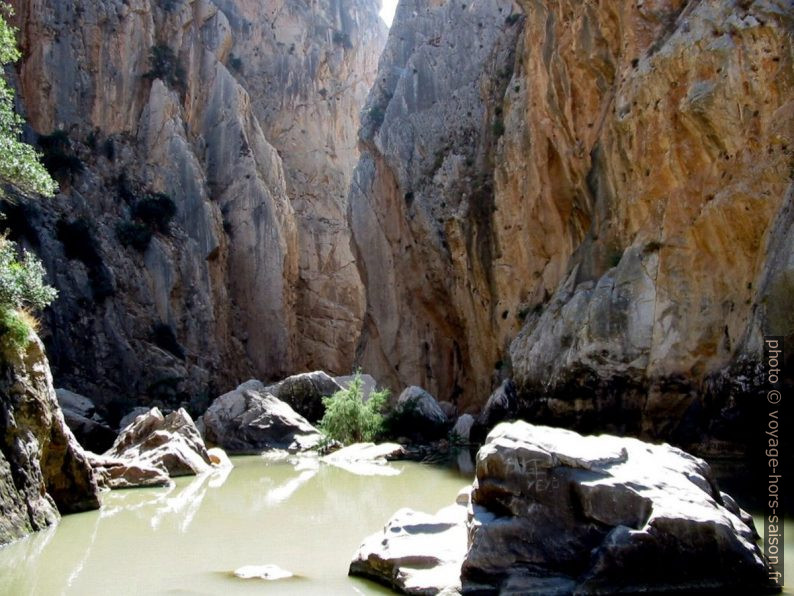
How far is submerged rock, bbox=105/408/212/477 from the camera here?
1923cm

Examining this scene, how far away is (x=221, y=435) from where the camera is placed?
28.3m

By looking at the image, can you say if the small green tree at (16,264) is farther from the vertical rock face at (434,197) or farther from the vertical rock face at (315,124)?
the vertical rock face at (315,124)

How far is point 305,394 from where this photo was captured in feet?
110

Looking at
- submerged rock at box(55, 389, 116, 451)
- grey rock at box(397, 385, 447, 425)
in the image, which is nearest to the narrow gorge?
submerged rock at box(55, 389, 116, 451)

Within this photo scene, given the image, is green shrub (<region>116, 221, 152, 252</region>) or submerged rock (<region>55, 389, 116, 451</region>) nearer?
submerged rock (<region>55, 389, 116, 451</region>)

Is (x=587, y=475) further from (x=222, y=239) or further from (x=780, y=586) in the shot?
(x=222, y=239)

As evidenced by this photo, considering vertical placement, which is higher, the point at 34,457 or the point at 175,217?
the point at 175,217

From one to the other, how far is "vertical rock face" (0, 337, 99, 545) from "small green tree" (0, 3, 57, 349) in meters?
0.40

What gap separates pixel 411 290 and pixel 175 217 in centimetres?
1652

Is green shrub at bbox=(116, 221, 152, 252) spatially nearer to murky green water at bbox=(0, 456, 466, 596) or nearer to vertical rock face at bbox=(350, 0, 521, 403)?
vertical rock face at bbox=(350, 0, 521, 403)

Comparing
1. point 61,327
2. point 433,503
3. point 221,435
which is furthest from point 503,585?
point 61,327

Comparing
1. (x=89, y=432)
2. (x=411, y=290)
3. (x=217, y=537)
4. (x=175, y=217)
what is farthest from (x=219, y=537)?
(x=175, y=217)

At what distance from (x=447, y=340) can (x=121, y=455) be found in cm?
2221

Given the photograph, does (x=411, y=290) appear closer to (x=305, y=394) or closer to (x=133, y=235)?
(x=305, y=394)
